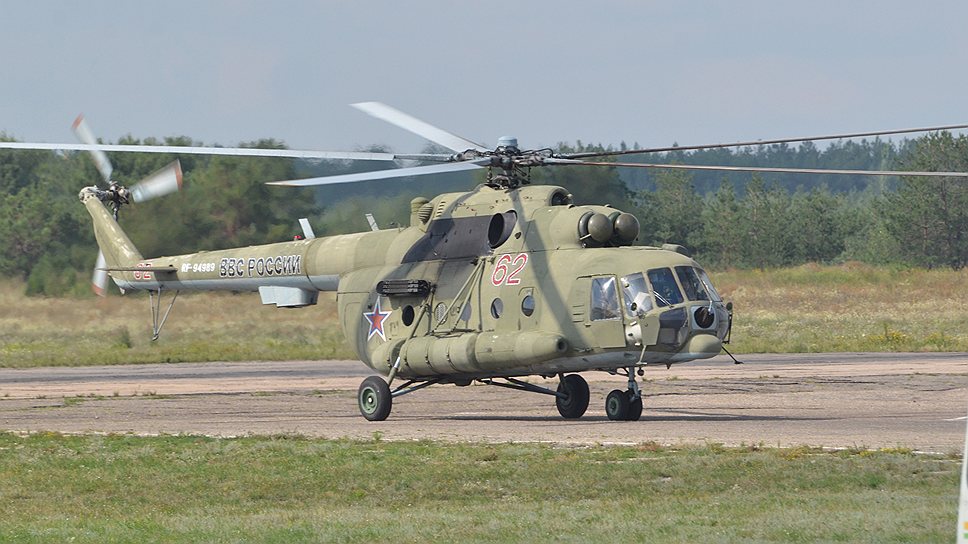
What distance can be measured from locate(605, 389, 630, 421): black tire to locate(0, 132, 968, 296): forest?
11.3m

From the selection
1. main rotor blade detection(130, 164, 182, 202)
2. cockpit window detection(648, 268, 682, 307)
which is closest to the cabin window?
cockpit window detection(648, 268, 682, 307)

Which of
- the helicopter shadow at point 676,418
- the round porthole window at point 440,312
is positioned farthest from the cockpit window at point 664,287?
the round porthole window at point 440,312

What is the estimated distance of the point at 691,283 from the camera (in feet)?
73.5

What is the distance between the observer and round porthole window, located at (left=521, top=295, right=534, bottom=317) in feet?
77.0

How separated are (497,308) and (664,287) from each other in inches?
126

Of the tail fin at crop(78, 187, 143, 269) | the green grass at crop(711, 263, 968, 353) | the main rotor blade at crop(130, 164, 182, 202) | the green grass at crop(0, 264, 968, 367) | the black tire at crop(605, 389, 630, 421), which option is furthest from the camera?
the green grass at crop(711, 263, 968, 353)

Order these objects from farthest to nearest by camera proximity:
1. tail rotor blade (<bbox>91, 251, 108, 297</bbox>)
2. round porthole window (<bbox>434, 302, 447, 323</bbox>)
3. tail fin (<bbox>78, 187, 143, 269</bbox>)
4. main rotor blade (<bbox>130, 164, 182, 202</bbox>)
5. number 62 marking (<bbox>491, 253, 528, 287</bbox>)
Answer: tail rotor blade (<bbox>91, 251, 108, 297</bbox>) → tail fin (<bbox>78, 187, 143, 269</bbox>) → main rotor blade (<bbox>130, 164, 182, 202</bbox>) → round porthole window (<bbox>434, 302, 447, 323</bbox>) → number 62 marking (<bbox>491, 253, 528, 287</bbox>)

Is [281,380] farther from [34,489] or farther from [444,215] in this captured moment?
[34,489]

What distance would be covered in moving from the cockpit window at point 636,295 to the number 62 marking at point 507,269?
208cm

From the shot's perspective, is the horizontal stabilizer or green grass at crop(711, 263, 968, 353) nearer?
the horizontal stabilizer

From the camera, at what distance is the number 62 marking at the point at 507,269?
23734mm

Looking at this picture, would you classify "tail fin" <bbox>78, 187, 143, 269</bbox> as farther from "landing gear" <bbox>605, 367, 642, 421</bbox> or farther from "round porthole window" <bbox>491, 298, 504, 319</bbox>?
"landing gear" <bbox>605, 367, 642, 421</bbox>

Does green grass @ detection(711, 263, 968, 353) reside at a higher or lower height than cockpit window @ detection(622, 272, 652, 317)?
lower

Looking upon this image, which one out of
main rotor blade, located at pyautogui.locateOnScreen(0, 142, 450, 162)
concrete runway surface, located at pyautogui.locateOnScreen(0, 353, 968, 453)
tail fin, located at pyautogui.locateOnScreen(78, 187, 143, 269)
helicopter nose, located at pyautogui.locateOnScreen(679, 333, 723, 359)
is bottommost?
concrete runway surface, located at pyautogui.locateOnScreen(0, 353, 968, 453)
